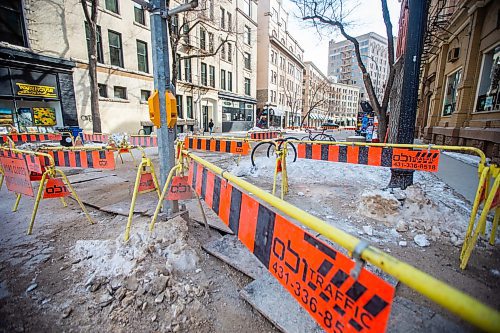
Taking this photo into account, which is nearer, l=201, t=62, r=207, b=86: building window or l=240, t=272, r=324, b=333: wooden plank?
l=240, t=272, r=324, b=333: wooden plank

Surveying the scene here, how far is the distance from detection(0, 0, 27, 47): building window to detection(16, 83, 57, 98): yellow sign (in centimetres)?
236

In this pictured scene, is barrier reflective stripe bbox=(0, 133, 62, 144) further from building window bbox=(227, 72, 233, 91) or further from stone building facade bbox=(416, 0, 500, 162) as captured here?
building window bbox=(227, 72, 233, 91)

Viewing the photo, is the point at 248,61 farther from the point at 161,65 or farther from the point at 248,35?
the point at 161,65

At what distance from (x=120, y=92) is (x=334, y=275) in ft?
74.0

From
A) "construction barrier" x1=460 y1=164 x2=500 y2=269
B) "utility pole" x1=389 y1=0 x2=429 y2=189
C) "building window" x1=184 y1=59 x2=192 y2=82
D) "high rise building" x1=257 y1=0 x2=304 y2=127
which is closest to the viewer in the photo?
"construction barrier" x1=460 y1=164 x2=500 y2=269

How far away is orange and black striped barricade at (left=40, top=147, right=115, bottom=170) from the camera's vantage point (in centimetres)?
581

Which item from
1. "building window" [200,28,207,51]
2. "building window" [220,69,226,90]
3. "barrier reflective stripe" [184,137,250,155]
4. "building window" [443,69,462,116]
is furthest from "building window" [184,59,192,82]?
"building window" [443,69,462,116]

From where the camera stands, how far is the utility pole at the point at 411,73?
5.16 meters

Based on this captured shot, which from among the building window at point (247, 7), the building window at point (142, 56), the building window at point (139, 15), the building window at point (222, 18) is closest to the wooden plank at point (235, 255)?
the building window at point (142, 56)

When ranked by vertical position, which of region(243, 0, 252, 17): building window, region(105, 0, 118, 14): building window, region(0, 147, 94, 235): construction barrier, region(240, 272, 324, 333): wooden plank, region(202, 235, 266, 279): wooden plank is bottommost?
region(240, 272, 324, 333): wooden plank

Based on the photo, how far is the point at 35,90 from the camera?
14.8 metres

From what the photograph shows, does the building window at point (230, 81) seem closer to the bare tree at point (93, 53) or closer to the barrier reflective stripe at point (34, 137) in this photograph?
the bare tree at point (93, 53)

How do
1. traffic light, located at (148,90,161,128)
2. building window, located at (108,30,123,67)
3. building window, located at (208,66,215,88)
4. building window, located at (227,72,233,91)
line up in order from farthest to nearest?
building window, located at (227,72,233,91) → building window, located at (208,66,215,88) → building window, located at (108,30,123,67) → traffic light, located at (148,90,161,128)

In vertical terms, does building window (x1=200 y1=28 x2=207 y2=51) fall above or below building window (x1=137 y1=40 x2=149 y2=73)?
above
